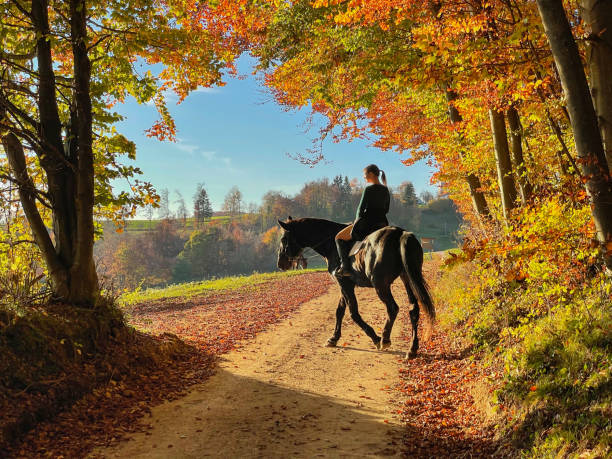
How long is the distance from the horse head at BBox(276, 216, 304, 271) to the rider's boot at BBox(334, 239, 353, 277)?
120 centimetres

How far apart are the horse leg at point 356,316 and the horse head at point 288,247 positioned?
1.68 metres

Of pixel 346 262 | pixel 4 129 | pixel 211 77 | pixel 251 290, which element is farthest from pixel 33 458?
pixel 251 290

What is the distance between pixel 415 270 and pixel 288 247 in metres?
3.60

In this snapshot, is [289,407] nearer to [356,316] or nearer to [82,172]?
[356,316]

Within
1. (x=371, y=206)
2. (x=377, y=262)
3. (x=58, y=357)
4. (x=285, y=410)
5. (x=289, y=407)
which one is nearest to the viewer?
(x=285, y=410)

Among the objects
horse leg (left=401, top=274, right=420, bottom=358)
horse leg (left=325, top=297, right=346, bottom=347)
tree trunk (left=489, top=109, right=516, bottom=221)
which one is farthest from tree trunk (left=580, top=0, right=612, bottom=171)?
horse leg (left=325, top=297, right=346, bottom=347)

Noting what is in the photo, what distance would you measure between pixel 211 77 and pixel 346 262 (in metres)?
5.59

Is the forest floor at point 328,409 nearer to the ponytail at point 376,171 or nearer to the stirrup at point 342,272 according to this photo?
the stirrup at point 342,272

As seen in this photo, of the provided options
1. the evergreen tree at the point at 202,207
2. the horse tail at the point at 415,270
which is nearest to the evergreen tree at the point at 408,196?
the evergreen tree at the point at 202,207

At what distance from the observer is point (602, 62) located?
3881 mm

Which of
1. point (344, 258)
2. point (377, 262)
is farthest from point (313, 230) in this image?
point (377, 262)

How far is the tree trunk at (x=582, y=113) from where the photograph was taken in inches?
154

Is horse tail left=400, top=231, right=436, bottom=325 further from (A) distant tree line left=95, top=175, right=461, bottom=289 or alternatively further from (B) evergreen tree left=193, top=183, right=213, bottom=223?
(B) evergreen tree left=193, top=183, right=213, bottom=223

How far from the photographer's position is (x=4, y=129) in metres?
7.04
